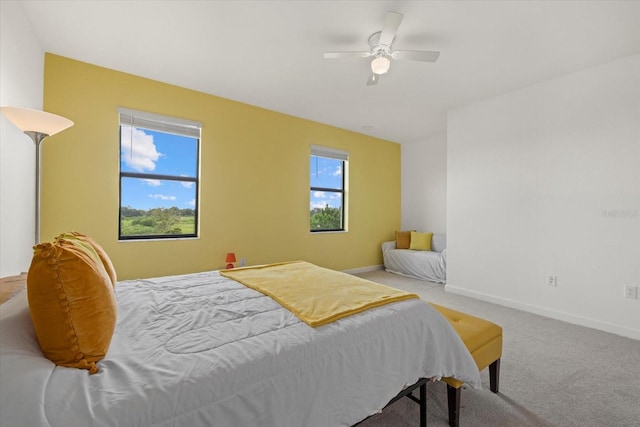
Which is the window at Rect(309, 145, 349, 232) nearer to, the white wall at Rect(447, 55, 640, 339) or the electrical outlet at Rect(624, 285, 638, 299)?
the white wall at Rect(447, 55, 640, 339)

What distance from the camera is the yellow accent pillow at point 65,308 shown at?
0.88 metres

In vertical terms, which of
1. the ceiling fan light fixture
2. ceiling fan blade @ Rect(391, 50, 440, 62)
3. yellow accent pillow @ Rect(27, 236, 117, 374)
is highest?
ceiling fan blade @ Rect(391, 50, 440, 62)

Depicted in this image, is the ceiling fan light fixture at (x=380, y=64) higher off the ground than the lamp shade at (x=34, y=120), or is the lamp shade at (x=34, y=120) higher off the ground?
Result: the ceiling fan light fixture at (x=380, y=64)

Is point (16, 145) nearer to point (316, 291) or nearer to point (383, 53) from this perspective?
point (316, 291)

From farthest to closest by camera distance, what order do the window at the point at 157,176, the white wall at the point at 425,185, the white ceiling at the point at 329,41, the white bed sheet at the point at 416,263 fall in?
the white wall at the point at 425,185, the white bed sheet at the point at 416,263, the window at the point at 157,176, the white ceiling at the point at 329,41

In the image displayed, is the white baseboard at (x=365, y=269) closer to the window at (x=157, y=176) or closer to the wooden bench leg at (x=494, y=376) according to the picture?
the window at (x=157, y=176)

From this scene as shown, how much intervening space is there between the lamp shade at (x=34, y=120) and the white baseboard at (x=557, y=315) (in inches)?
179

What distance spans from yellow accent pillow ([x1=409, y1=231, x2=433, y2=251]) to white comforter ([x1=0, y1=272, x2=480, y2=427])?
376 centimetres

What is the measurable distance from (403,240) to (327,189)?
179 centimetres

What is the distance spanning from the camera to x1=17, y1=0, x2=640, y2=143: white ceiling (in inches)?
82.7

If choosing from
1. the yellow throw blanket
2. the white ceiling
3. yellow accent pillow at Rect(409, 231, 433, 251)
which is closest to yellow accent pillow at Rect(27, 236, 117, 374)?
the yellow throw blanket

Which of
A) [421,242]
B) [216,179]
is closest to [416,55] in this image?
[216,179]

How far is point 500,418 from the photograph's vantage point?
5.29 ft

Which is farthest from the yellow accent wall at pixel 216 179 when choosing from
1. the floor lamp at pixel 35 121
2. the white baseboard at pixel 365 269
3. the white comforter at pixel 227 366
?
the white comforter at pixel 227 366
